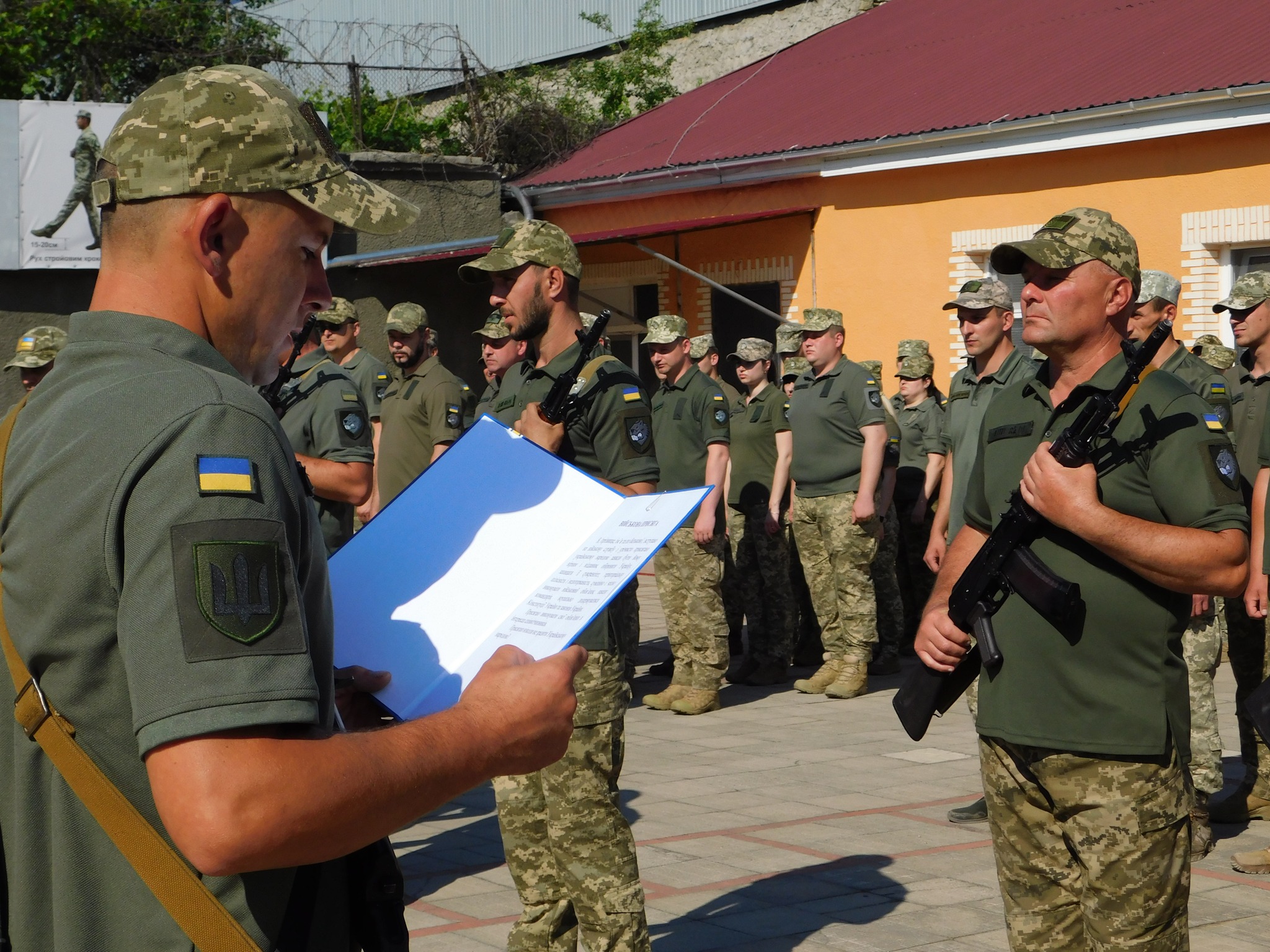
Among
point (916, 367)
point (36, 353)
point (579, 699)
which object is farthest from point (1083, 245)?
point (916, 367)

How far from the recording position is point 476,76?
21797 mm

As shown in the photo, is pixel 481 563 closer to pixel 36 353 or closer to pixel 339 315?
pixel 36 353

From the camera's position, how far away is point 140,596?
151 centimetres

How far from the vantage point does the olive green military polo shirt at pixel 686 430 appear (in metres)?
10.3

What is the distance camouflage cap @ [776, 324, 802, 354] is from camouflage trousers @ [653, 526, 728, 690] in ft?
8.75

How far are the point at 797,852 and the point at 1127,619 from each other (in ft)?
9.83

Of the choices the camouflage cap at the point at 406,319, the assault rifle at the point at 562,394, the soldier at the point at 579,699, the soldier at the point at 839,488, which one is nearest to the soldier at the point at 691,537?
the soldier at the point at 839,488

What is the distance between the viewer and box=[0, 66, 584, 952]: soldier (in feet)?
4.90

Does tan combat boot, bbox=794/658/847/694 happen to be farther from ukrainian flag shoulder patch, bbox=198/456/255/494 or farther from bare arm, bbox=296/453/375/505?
ukrainian flag shoulder patch, bbox=198/456/255/494

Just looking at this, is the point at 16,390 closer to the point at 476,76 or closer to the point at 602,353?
the point at 476,76

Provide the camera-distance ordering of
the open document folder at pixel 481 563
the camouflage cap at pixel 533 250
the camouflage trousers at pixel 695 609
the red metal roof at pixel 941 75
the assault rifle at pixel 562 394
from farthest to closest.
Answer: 1. the red metal roof at pixel 941 75
2. the camouflage trousers at pixel 695 609
3. the camouflage cap at pixel 533 250
4. the assault rifle at pixel 562 394
5. the open document folder at pixel 481 563

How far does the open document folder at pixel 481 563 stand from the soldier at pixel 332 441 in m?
3.64

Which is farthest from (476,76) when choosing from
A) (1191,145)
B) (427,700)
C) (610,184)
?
(427,700)

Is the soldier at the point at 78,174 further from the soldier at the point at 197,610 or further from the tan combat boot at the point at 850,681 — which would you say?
the soldier at the point at 197,610
